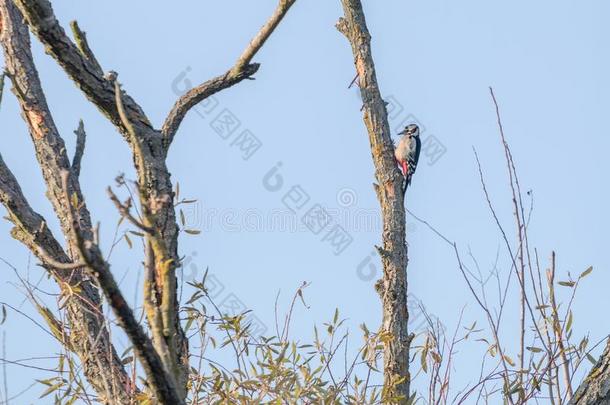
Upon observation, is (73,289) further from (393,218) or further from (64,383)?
(393,218)

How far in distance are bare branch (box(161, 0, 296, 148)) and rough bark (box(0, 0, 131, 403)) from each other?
2.78ft

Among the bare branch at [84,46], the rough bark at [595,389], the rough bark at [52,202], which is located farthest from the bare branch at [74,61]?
the rough bark at [595,389]

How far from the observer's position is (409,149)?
1225 centimetres

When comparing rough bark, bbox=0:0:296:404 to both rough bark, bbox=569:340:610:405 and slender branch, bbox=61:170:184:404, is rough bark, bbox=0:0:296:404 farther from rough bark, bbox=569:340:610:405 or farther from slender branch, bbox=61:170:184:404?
rough bark, bbox=569:340:610:405

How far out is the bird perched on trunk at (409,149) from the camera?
11.7 metres

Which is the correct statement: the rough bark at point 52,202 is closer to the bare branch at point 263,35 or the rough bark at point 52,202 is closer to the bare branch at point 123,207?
the bare branch at point 263,35

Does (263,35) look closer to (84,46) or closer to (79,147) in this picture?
(84,46)

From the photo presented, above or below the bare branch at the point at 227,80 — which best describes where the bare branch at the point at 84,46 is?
above

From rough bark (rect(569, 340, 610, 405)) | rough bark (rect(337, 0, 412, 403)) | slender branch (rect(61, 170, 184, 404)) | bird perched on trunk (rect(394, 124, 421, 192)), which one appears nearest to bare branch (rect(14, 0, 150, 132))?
slender branch (rect(61, 170, 184, 404))

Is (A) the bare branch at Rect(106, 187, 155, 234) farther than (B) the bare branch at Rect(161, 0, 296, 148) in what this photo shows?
No

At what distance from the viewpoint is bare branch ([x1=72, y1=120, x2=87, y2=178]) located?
4926 millimetres

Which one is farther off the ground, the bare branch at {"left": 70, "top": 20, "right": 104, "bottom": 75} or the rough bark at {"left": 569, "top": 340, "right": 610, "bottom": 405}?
the bare branch at {"left": 70, "top": 20, "right": 104, "bottom": 75}

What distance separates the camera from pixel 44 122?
5.01 metres

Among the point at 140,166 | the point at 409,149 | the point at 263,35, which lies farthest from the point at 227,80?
the point at 409,149
